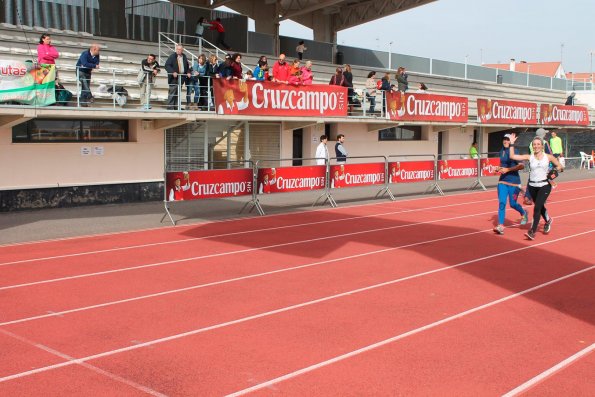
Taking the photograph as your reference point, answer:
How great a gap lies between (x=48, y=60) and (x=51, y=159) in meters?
2.82

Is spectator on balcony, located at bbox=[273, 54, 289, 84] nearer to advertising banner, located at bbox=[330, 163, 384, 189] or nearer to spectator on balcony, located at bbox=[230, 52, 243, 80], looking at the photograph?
spectator on balcony, located at bbox=[230, 52, 243, 80]

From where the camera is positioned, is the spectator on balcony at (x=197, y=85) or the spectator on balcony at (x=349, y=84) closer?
the spectator on balcony at (x=197, y=85)

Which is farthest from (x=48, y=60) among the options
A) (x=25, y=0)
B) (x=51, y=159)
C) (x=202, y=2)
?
(x=202, y=2)

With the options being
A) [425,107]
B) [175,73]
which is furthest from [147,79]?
[425,107]

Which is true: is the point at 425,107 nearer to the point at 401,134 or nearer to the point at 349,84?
the point at 401,134

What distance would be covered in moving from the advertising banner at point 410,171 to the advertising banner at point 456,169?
0.47m

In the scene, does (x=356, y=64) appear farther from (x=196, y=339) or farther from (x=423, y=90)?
(x=196, y=339)

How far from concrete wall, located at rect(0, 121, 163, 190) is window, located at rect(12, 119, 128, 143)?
169 millimetres

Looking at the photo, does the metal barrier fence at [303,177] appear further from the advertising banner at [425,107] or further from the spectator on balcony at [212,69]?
the advertising banner at [425,107]

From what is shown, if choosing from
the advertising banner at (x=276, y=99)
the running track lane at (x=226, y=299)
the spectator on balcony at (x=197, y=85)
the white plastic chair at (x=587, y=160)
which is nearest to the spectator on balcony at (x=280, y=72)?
the advertising banner at (x=276, y=99)

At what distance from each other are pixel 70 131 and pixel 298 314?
12.7m

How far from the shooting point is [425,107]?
27375 mm

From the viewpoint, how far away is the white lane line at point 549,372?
18.6 ft

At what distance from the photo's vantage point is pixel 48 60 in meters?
16.6
